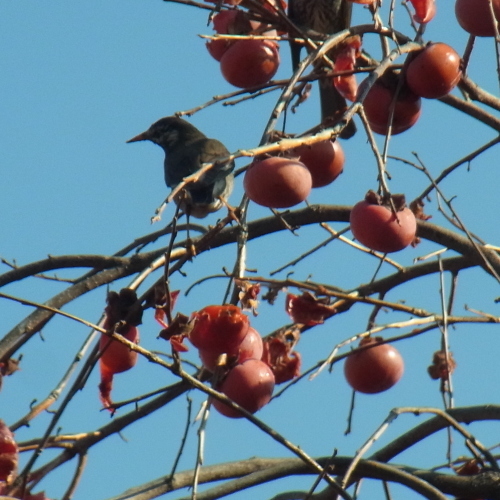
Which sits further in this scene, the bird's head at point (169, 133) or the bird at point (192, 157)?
the bird's head at point (169, 133)

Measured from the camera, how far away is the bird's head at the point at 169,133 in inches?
299

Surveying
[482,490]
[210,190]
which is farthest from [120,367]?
[210,190]

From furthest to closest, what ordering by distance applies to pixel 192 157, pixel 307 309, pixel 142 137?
pixel 142 137 → pixel 192 157 → pixel 307 309

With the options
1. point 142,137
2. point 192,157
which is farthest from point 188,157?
point 142,137

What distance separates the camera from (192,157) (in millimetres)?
6891

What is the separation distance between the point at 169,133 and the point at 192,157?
33.3 inches

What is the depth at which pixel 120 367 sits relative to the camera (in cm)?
267

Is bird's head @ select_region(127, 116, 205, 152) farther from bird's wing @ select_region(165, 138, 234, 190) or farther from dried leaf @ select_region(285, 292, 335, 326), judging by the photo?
dried leaf @ select_region(285, 292, 335, 326)

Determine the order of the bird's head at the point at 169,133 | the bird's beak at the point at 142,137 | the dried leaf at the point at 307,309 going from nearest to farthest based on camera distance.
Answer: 1. the dried leaf at the point at 307,309
2. the bird's beak at the point at 142,137
3. the bird's head at the point at 169,133

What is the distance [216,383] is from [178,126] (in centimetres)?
552

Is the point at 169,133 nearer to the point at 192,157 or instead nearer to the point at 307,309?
the point at 192,157

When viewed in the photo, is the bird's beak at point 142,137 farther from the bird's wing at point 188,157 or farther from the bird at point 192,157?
the bird's wing at point 188,157

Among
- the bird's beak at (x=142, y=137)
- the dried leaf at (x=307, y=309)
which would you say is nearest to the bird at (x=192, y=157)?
the bird's beak at (x=142, y=137)

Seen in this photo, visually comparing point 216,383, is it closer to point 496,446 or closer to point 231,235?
point 496,446
